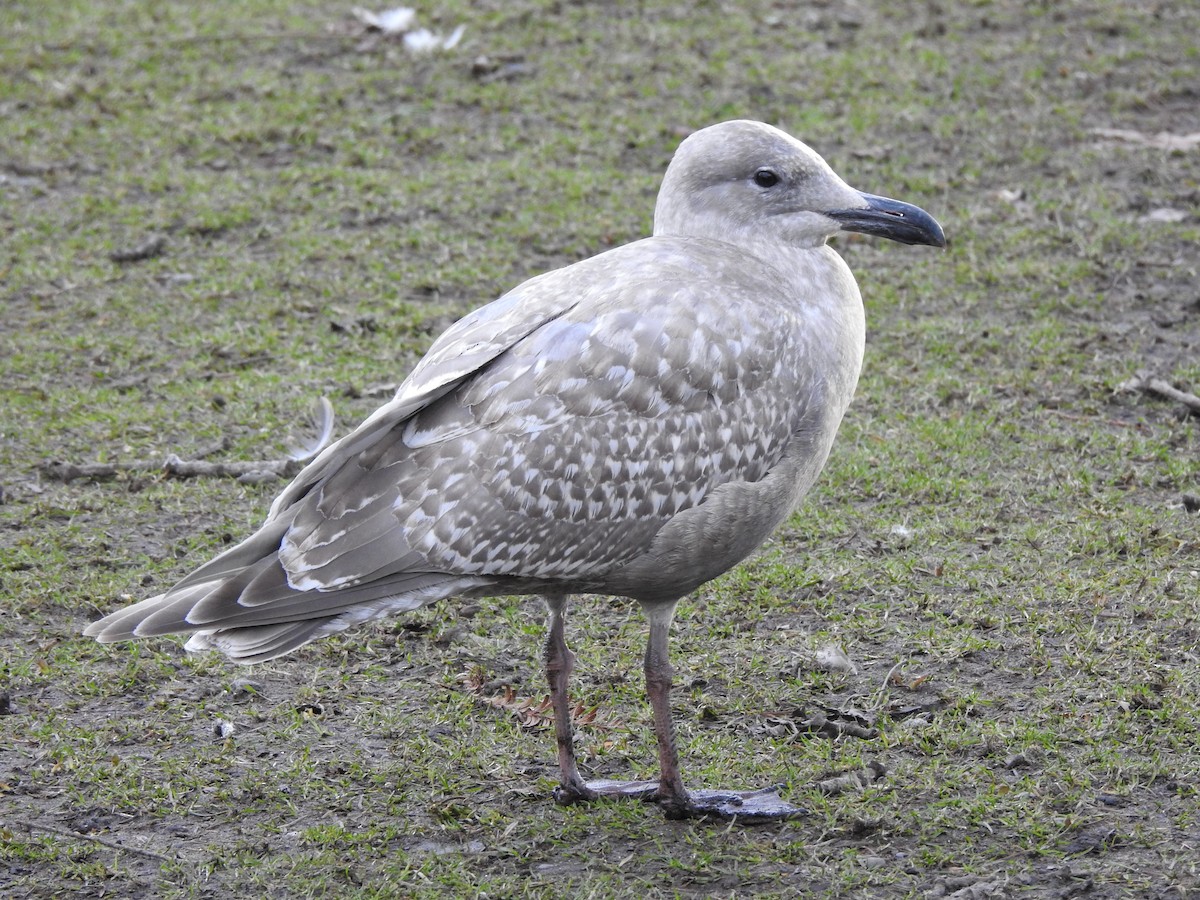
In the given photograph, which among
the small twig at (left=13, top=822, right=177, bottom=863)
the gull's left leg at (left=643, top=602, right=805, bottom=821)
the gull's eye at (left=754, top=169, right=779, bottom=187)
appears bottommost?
the small twig at (left=13, top=822, right=177, bottom=863)

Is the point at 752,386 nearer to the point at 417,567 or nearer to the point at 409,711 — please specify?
the point at 417,567

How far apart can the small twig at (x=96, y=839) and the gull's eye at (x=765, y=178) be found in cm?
296

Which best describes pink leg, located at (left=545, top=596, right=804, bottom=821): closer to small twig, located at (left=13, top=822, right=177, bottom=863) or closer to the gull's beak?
small twig, located at (left=13, top=822, right=177, bottom=863)

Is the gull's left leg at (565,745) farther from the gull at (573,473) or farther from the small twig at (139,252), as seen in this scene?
the small twig at (139,252)

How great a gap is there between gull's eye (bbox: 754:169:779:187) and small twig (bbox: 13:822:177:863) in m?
2.96

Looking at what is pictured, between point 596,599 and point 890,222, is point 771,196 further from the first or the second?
point 596,599

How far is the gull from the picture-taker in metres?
4.32

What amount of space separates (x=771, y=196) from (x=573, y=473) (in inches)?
52.5

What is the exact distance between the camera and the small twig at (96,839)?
4.53 metres

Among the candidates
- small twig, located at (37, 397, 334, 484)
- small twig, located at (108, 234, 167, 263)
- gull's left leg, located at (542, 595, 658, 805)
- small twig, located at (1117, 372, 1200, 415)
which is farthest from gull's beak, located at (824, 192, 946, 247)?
small twig, located at (108, 234, 167, 263)

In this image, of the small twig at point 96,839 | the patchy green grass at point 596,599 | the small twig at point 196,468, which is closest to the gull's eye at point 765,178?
the patchy green grass at point 596,599

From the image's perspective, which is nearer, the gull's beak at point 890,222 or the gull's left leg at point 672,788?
the gull's left leg at point 672,788

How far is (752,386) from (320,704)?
2058 mm

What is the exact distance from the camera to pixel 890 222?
16.6 ft
